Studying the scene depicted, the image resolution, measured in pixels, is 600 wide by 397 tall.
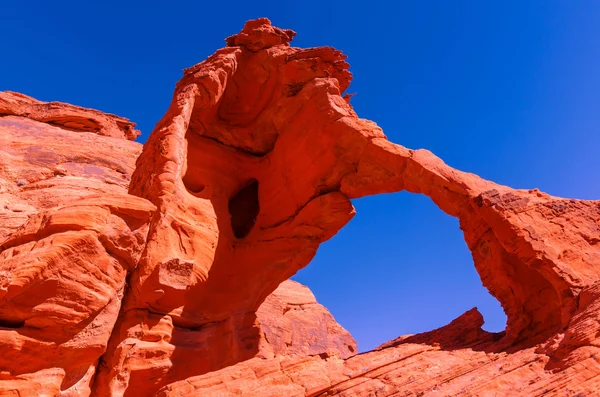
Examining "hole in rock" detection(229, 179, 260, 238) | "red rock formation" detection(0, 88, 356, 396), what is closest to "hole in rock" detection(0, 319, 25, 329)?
"red rock formation" detection(0, 88, 356, 396)

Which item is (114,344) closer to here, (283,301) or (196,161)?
(196,161)

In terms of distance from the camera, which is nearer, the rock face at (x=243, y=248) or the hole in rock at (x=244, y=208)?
the rock face at (x=243, y=248)

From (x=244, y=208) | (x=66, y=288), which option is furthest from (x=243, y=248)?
(x=66, y=288)

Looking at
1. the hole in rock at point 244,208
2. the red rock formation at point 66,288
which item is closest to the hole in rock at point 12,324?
the red rock formation at point 66,288

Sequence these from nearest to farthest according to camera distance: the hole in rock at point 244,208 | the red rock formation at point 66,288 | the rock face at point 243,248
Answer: the red rock formation at point 66,288, the rock face at point 243,248, the hole in rock at point 244,208

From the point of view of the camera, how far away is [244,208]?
623 inches

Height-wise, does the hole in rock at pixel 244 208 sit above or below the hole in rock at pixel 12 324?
above

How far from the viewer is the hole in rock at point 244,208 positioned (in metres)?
15.4

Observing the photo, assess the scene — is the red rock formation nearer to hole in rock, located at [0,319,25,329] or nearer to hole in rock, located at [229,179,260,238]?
hole in rock, located at [0,319,25,329]

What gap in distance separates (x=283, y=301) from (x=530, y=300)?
455 inches

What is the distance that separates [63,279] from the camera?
25.1ft

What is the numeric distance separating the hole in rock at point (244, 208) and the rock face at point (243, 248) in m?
0.05

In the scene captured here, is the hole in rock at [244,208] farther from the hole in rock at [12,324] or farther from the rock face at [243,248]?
the hole in rock at [12,324]

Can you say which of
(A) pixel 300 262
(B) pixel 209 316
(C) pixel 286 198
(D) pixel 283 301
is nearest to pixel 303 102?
(C) pixel 286 198
